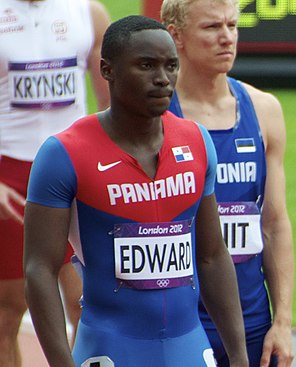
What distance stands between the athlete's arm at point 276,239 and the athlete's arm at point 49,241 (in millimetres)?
1165

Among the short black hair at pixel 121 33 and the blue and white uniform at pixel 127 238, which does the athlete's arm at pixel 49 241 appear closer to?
the blue and white uniform at pixel 127 238

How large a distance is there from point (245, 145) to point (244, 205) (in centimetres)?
21

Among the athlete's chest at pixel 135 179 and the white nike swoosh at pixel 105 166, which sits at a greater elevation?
the white nike swoosh at pixel 105 166

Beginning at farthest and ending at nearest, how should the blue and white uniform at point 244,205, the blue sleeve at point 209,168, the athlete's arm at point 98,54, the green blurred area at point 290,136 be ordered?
the green blurred area at point 290,136, the athlete's arm at point 98,54, the blue and white uniform at point 244,205, the blue sleeve at point 209,168

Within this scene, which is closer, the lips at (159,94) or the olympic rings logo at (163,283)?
the lips at (159,94)

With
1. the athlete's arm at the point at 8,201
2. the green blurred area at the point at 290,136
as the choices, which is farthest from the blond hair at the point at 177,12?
the green blurred area at the point at 290,136

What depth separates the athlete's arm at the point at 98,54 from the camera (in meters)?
5.88

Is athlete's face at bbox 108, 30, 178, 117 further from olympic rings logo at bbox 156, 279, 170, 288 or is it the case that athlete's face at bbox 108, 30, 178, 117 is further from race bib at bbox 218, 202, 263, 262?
race bib at bbox 218, 202, 263, 262

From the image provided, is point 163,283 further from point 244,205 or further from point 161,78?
point 244,205

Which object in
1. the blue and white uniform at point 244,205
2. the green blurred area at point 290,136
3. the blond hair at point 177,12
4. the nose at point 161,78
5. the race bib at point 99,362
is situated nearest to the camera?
the nose at point 161,78

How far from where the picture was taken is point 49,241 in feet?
12.1

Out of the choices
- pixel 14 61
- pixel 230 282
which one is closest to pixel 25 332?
pixel 14 61

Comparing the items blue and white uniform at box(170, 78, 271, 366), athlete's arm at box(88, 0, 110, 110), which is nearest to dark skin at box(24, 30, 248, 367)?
blue and white uniform at box(170, 78, 271, 366)

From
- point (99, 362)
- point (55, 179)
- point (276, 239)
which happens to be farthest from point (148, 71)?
point (276, 239)
